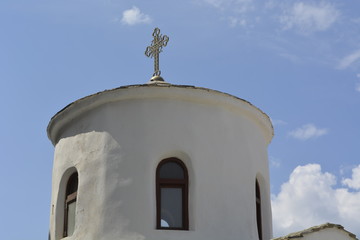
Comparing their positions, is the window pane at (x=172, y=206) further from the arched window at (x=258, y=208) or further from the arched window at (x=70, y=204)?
the arched window at (x=258, y=208)

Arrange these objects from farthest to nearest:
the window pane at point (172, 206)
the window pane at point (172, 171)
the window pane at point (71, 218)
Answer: the window pane at point (71, 218), the window pane at point (172, 171), the window pane at point (172, 206)

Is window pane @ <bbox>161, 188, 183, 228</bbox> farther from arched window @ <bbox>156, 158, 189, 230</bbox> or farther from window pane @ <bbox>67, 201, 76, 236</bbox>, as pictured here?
window pane @ <bbox>67, 201, 76, 236</bbox>

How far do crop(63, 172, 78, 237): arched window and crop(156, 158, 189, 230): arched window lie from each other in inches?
71.1

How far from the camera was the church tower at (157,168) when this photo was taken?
12.4m

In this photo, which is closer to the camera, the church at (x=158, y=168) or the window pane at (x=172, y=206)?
the church at (x=158, y=168)

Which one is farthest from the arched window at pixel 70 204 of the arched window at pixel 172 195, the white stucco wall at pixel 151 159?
the arched window at pixel 172 195

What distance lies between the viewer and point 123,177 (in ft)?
41.2

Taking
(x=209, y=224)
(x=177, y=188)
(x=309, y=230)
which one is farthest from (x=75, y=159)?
(x=309, y=230)

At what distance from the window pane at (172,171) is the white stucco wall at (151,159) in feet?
0.58

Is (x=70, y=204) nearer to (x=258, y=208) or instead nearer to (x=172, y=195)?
(x=172, y=195)

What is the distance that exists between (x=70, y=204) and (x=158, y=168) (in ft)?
6.68

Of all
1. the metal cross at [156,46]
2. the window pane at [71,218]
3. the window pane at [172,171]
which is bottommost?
the window pane at [71,218]

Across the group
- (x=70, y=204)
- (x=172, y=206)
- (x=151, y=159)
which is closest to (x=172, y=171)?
(x=151, y=159)

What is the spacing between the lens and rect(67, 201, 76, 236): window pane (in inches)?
514
